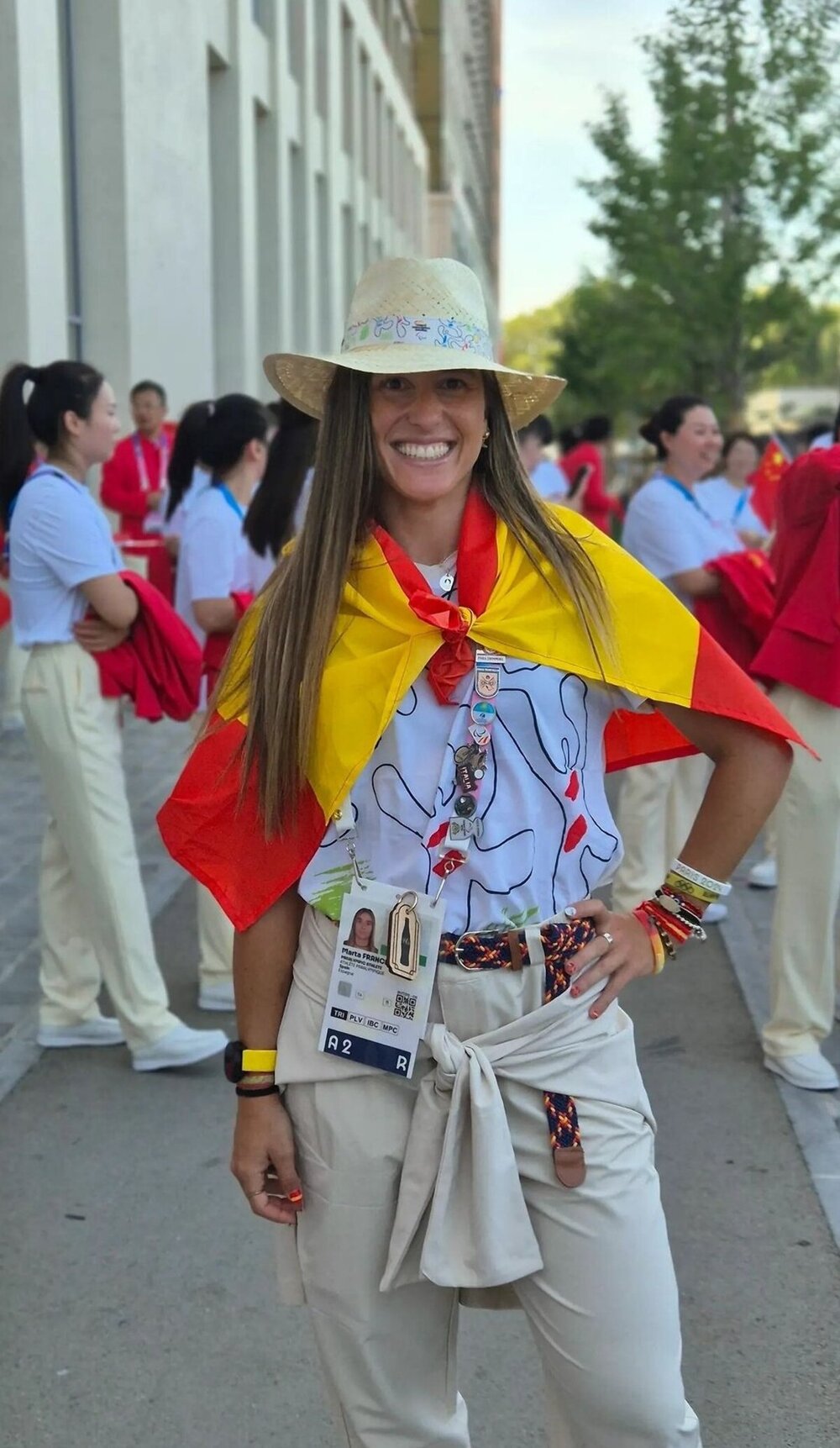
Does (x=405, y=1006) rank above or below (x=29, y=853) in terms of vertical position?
above

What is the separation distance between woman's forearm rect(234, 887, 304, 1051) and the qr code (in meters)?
0.27

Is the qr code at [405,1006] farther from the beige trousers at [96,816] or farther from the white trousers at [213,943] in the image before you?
the white trousers at [213,943]

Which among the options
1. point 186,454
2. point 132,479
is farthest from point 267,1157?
point 132,479

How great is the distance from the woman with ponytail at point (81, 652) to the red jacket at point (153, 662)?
46 mm

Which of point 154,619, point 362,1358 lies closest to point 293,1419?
point 362,1358

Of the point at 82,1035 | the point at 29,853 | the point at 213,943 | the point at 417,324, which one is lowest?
the point at 29,853

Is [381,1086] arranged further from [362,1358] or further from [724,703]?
[724,703]

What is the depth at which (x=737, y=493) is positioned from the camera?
427 inches

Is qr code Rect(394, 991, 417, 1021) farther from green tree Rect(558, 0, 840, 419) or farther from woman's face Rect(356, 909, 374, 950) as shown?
green tree Rect(558, 0, 840, 419)

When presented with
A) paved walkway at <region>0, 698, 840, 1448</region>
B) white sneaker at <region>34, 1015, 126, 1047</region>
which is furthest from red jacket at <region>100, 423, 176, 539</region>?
white sneaker at <region>34, 1015, 126, 1047</region>

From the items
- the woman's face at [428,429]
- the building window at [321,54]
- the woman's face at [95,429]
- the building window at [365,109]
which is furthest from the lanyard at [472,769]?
the building window at [365,109]

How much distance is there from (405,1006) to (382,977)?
2.1 inches

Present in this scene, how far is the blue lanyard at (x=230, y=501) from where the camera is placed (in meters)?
5.77

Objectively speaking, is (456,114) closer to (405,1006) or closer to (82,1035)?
(82,1035)
